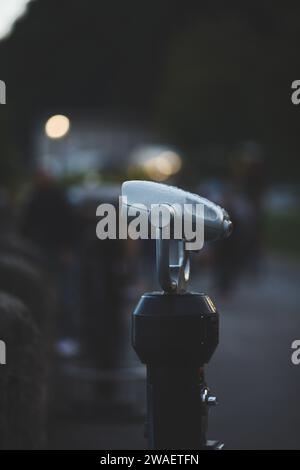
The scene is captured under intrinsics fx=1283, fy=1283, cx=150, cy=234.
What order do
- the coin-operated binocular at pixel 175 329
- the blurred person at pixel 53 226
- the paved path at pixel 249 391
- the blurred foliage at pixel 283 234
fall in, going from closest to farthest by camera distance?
1. the coin-operated binocular at pixel 175 329
2. the paved path at pixel 249 391
3. the blurred person at pixel 53 226
4. the blurred foliage at pixel 283 234

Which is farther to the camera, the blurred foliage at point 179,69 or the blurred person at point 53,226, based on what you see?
the blurred foliage at point 179,69

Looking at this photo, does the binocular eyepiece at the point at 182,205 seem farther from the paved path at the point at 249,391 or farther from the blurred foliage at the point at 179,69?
the blurred foliage at the point at 179,69

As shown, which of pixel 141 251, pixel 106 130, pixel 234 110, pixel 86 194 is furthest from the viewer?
pixel 106 130

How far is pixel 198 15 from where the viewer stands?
3022 inches

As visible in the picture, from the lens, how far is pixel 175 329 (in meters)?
4.10

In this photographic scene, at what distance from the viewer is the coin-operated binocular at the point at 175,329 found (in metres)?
4.11

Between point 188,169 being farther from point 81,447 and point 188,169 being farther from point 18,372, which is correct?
point 18,372

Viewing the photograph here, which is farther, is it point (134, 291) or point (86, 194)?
point (134, 291)

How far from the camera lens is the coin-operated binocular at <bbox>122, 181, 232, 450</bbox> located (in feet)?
13.5

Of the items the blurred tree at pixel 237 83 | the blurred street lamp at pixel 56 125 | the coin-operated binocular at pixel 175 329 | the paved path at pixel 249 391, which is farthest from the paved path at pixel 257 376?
the blurred tree at pixel 237 83

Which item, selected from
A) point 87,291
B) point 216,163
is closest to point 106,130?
point 216,163

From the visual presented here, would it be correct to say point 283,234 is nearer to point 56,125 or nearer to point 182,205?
point 56,125

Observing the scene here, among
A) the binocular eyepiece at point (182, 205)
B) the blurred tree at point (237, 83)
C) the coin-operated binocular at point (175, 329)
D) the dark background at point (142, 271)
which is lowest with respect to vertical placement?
the coin-operated binocular at point (175, 329)

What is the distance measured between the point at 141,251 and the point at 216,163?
21544 mm
